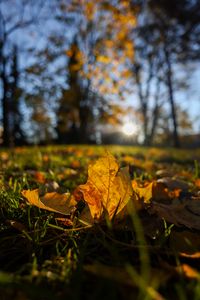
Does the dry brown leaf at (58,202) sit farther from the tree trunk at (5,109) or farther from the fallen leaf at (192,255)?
the tree trunk at (5,109)

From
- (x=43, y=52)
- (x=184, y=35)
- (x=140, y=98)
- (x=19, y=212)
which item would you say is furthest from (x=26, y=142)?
(x=19, y=212)

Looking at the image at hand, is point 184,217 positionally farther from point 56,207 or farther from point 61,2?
point 61,2

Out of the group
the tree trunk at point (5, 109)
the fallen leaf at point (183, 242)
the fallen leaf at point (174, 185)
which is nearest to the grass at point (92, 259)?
the fallen leaf at point (183, 242)

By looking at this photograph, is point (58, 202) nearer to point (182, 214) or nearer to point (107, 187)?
point (107, 187)

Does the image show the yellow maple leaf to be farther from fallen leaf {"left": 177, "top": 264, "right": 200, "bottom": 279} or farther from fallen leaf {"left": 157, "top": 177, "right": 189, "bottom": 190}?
fallen leaf {"left": 157, "top": 177, "right": 189, "bottom": 190}

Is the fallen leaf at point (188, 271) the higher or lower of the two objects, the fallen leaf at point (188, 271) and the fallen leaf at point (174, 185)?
the lower

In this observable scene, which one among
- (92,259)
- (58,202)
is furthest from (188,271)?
(58,202)
